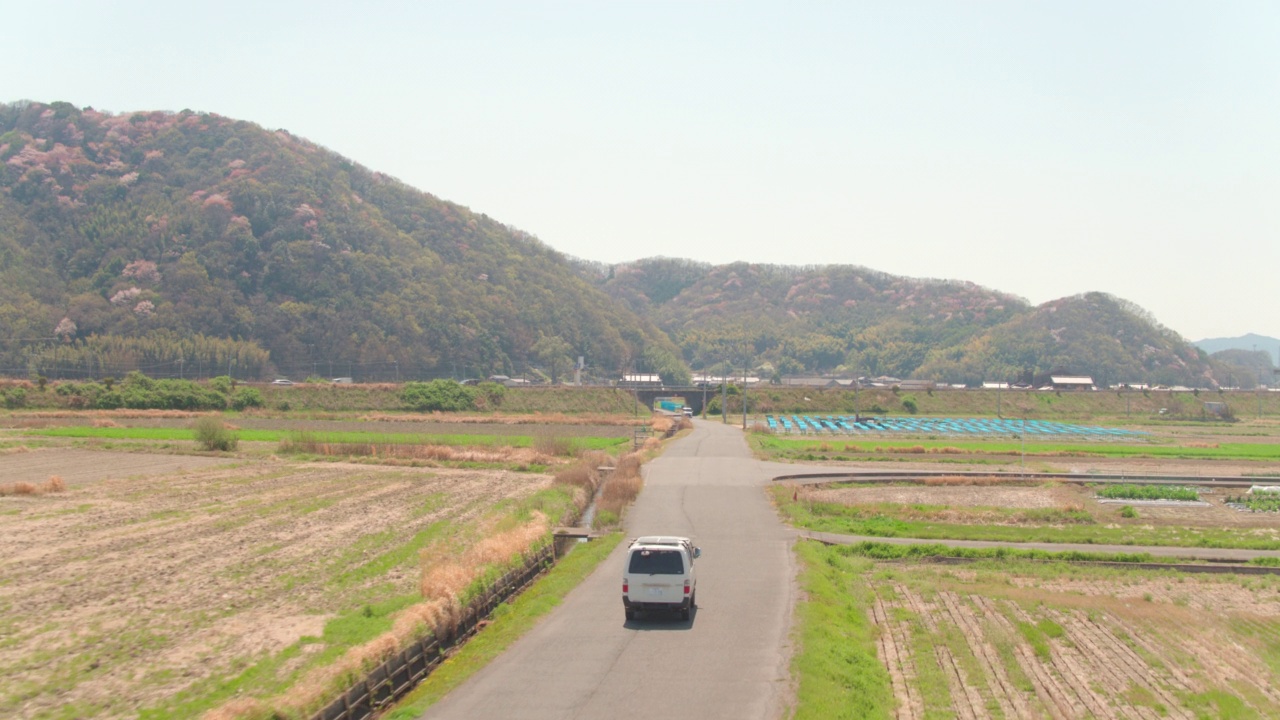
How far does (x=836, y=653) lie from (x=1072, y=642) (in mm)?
6434

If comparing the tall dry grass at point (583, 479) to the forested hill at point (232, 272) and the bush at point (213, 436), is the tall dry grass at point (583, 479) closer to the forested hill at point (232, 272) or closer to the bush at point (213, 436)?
the bush at point (213, 436)

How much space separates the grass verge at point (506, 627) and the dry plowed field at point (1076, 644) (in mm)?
7575

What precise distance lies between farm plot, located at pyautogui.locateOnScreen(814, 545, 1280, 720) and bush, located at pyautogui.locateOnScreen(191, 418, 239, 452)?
45.0m

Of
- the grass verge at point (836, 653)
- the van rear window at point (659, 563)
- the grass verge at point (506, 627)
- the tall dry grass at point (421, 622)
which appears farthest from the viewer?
the van rear window at point (659, 563)

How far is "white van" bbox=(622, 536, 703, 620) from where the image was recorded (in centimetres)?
2045

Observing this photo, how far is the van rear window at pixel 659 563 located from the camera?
67.5 ft

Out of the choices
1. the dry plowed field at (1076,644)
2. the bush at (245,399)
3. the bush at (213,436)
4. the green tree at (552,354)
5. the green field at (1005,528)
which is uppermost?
the green tree at (552,354)

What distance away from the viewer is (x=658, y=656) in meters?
18.3

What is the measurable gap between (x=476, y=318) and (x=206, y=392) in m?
73.2

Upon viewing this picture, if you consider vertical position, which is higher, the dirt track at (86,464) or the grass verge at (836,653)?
the dirt track at (86,464)

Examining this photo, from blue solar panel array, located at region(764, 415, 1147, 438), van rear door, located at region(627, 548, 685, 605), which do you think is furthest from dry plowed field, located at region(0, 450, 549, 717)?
blue solar panel array, located at region(764, 415, 1147, 438)

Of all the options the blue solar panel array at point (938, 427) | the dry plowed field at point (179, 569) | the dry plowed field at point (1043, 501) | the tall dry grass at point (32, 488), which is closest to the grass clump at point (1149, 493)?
the dry plowed field at point (1043, 501)

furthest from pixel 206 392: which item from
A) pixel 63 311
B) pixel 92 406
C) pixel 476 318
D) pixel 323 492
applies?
pixel 476 318

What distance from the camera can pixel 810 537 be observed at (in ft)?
109
